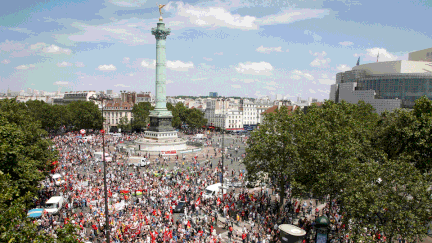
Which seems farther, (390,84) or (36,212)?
(390,84)

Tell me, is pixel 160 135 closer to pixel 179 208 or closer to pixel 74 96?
pixel 179 208

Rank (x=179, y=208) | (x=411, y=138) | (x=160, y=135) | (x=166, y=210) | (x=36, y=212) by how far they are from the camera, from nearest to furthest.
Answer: (x=36, y=212) < (x=166, y=210) < (x=179, y=208) < (x=411, y=138) < (x=160, y=135)

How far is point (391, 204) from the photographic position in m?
13.2

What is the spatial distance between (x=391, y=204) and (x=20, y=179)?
21182 millimetres

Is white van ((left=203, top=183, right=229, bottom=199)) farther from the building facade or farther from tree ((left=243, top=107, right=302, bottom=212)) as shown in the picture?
the building facade

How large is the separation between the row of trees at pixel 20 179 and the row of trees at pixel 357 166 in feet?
42.5

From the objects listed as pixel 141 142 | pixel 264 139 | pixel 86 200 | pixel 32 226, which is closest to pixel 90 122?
pixel 141 142

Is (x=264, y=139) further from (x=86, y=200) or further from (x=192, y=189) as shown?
(x=86, y=200)

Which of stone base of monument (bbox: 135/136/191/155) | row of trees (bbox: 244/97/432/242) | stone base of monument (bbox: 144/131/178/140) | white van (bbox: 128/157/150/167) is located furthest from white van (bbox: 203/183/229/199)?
stone base of monument (bbox: 144/131/178/140)

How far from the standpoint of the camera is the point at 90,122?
246 feet

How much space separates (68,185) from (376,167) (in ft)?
84.8

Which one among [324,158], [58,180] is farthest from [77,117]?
[324,158]

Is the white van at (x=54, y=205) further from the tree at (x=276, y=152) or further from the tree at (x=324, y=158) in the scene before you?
the tree at (x=324, y=158)

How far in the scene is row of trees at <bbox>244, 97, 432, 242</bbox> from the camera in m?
13.4
